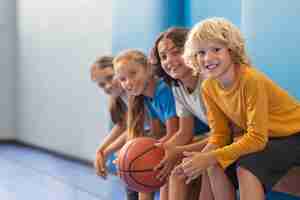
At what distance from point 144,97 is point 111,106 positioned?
34 centimetres

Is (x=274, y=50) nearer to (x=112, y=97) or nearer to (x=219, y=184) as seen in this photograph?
(x=219, y=184)

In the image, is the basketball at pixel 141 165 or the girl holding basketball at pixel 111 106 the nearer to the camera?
the basketball at pixel 141 165

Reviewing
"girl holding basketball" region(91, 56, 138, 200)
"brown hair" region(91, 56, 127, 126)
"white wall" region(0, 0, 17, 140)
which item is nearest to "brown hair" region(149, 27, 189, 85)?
"girl holding basketball" region(91, 56, 138, 200)

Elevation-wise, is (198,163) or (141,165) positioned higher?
(198,163)

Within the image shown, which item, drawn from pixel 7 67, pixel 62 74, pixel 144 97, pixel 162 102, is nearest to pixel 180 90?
pixel 162 102

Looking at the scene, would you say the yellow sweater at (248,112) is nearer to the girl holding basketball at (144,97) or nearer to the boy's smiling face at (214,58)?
the boy's smiling face at (214,58)

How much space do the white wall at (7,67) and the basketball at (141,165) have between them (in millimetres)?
3444

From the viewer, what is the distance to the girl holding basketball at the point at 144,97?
243 centimetres

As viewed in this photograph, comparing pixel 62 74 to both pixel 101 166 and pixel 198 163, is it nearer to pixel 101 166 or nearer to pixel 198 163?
pixel 101 166

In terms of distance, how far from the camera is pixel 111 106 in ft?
9.42

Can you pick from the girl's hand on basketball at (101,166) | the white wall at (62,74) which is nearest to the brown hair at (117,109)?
the girl's hand on basketball at (101,166)

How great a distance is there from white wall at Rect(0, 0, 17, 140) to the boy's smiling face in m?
3.88

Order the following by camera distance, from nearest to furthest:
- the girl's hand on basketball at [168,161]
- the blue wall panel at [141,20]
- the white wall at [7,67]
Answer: the girl's hand on basketball at [168,161], the blue wall panel at [141,20], the white wall at [7,67]

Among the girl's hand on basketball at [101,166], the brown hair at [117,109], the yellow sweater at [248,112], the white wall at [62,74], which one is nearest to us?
the yellow sweater at [248,112]
